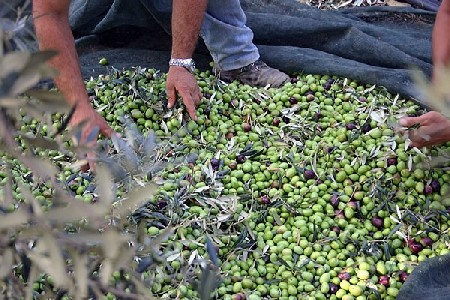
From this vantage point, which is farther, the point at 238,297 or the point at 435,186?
the point at 435,186

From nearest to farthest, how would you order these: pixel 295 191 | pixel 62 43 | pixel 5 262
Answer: pixel 5 262
pixel 295 191
pixel 62 43

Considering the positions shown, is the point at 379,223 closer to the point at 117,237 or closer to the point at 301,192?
the point at 301,192

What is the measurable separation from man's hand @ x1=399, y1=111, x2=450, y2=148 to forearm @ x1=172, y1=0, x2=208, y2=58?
1064 millimetres

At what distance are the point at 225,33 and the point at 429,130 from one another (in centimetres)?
128

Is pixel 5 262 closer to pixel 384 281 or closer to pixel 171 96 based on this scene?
pixel 384 281

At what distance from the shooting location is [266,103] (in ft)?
9.94

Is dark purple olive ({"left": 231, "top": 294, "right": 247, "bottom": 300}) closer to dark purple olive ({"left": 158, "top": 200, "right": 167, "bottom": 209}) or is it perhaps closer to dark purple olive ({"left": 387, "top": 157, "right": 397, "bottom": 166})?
dark purple olive ({"left": 158, "top": 200, "right": 167, "bottom": 209})

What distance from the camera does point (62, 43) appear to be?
8.52 ft

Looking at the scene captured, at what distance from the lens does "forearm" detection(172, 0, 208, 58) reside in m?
2.93

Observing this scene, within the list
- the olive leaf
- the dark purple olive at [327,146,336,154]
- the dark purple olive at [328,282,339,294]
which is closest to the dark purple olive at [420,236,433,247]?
the dark purple olive at [328,282,339,294]

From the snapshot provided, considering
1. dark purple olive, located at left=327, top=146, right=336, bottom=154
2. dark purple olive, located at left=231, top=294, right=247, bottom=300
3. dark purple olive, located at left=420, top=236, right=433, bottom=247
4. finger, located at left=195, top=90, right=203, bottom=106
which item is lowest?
dark purple olive, located at left=231, top=294, right=247, bottom=300

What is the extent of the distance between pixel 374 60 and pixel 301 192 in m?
1.09

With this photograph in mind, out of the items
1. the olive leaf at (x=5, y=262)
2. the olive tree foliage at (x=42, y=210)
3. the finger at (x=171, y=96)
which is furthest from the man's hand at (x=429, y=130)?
the olive leaf at (x=5, y=262)

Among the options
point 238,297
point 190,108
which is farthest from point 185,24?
point 238,297
